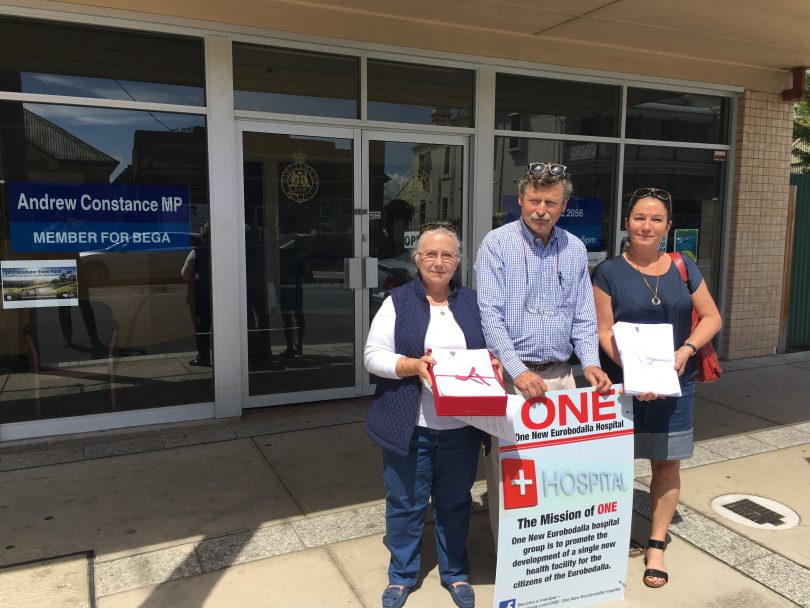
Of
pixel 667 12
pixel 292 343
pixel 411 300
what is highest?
pixel 667 12

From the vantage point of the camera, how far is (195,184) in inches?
197

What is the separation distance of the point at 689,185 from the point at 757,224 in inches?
36.5

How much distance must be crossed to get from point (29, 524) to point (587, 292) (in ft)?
10.0

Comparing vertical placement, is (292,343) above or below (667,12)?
below

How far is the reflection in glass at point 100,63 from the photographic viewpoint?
449 cm

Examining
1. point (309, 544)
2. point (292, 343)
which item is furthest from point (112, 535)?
point (292, 343)

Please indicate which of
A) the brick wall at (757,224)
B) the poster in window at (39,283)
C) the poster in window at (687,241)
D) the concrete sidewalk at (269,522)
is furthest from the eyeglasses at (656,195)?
the brick wall at (757,224)

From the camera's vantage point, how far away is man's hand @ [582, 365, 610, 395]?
8.83 ft

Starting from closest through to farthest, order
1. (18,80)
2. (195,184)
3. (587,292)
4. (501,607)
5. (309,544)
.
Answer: (501,607) → (587,292) → (309,544) → (18,80) → (195,184)

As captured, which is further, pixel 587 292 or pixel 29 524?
pixel 29 524

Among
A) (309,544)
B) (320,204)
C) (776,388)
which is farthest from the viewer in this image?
(776,388)

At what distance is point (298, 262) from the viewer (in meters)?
5.50

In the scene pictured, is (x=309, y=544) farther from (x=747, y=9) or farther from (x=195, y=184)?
(x=747, y=9)

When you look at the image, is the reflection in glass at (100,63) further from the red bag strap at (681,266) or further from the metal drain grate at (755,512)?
the metal drain grate at (755,512)
